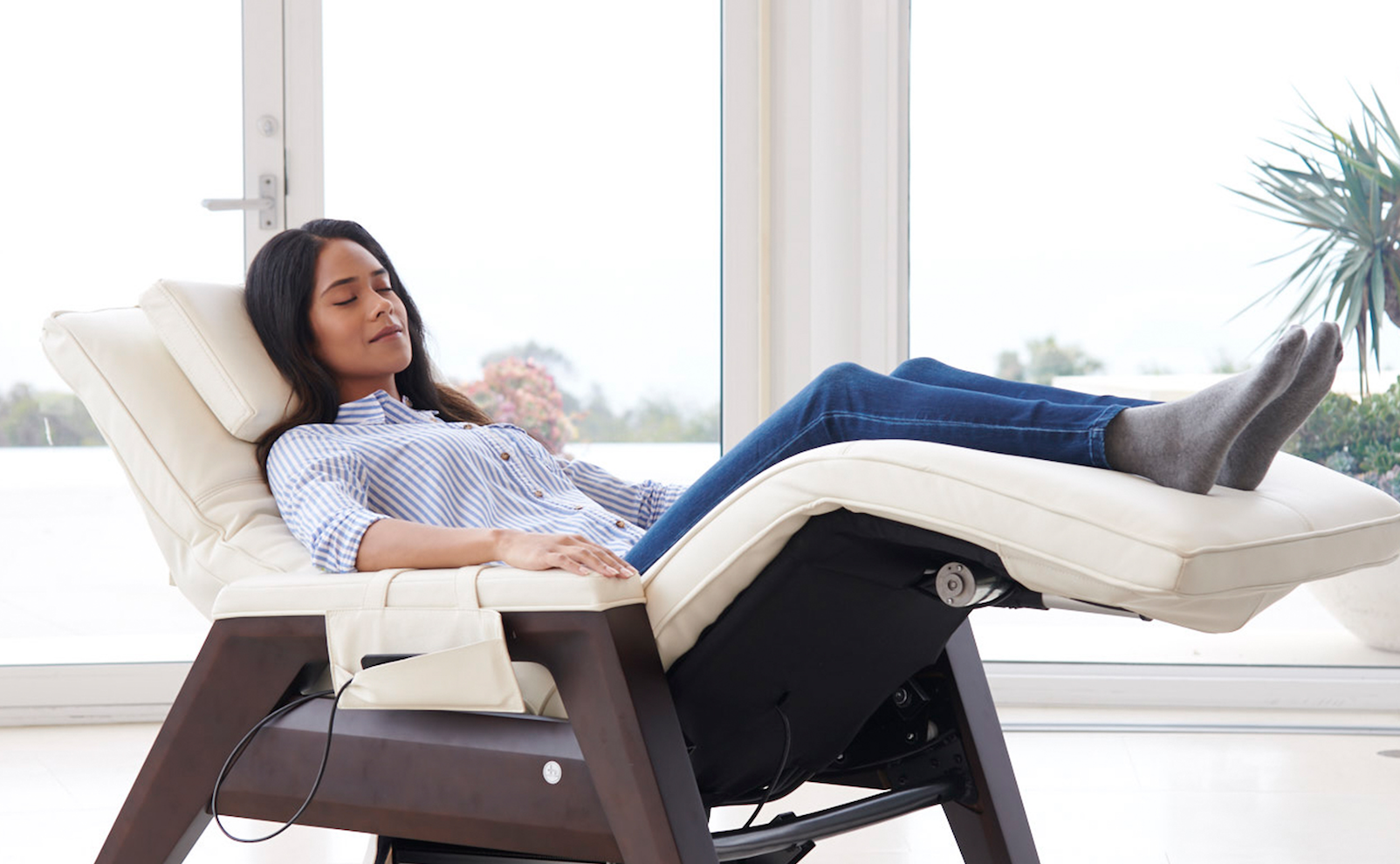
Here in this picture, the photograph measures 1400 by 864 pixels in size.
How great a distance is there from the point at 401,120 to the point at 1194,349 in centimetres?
197

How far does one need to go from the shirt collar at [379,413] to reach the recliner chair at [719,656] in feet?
0.94

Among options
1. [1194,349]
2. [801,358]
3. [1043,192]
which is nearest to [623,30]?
[801,358]

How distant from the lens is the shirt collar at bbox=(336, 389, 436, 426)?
1.75 m

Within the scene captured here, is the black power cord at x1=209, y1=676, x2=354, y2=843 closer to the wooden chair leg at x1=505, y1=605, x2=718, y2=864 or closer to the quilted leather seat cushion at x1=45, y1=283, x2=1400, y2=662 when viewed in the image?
the quilted leather seat cushion at x1=45, y1=283, x2=1400, y2=662

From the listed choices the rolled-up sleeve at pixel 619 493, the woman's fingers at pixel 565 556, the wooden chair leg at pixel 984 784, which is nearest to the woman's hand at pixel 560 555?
the woman's fingers at pixel 565 556

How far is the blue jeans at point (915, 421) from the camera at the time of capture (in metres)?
1.15

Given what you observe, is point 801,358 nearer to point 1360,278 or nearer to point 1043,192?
point 1043,192

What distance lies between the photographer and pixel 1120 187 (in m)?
2.92

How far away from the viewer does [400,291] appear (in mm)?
1957

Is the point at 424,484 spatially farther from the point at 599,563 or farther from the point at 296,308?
the point at 599,563

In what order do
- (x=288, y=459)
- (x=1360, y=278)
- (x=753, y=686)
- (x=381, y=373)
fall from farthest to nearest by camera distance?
1. (x=1360, y=278)
2. (x=381, y=373)
3. (x=288, y=459)
4. (x=753, y=686)

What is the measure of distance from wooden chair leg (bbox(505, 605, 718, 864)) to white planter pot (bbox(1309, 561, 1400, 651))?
2219 millimetres

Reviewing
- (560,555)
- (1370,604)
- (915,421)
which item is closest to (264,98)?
(560,555)

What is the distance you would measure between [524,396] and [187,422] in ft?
4.83
